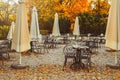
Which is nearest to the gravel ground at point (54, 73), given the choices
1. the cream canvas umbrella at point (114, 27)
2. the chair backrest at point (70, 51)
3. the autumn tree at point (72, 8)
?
the chair backrest at point (70, 51)

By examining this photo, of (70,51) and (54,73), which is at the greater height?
(70,51)

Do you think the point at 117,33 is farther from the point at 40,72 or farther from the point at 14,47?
the point at 14,47

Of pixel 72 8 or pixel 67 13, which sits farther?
pixel 72 8

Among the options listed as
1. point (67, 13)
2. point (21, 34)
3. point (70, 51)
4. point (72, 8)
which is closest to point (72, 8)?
point (72, 8)

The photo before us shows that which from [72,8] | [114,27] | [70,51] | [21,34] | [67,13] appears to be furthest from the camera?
[72,8]

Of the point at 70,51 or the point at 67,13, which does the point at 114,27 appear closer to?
the point at 70,51

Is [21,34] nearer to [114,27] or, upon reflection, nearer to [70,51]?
[70,51]

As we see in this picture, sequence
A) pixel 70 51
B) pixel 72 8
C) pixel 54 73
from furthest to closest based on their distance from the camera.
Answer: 1. pixel 72 8
2. pixel 70 51
3. pixel 54 73

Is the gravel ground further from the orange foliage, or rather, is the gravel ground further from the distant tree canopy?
the orange foliage

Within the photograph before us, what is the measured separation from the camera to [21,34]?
10.7 meters

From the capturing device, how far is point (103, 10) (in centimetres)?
3234

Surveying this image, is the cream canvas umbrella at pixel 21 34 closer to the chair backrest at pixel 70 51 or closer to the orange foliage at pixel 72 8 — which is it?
the chair backrest at pixel 70 51

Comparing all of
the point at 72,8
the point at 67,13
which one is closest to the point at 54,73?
the point at 67,13

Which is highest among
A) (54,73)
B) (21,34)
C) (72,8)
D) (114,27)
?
(72,8)
